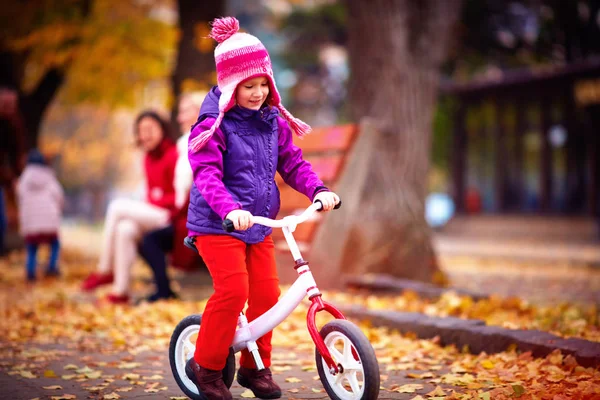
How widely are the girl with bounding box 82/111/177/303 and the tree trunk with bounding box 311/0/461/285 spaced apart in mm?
2168

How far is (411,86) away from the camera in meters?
9.12

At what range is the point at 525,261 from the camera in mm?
14750

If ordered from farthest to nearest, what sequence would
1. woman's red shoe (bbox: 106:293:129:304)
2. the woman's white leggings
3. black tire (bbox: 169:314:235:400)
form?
woman's red shoe (bbox: 106:293:129:304) → the woman's white leggings → black tire (bbox: 169:314:235:400)

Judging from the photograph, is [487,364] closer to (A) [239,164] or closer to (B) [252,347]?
(B) [252,347]

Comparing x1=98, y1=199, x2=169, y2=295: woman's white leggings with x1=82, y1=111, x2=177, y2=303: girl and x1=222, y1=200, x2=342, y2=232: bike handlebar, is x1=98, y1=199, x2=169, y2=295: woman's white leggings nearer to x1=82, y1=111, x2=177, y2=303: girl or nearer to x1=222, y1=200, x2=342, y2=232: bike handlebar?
x1=82, y1=111, x2=177, y2=303: girl

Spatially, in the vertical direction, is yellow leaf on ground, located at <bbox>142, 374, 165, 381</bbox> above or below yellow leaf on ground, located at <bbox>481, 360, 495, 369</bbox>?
below

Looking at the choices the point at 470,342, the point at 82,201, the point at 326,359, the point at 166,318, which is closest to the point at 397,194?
the point at 166,318

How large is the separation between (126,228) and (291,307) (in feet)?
12.8

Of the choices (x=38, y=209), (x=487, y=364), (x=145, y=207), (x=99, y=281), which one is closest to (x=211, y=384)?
(x=487, y=364)

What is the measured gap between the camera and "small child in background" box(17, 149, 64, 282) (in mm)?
10195

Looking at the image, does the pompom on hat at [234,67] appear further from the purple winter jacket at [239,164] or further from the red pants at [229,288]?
the red pants at [229,288]

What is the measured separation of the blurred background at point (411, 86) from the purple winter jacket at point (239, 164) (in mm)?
3839

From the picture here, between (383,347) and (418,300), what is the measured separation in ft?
6.94

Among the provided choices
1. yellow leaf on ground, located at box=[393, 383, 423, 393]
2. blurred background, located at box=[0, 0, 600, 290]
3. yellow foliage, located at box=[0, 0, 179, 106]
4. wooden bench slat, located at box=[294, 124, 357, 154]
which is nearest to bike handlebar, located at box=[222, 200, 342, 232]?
yellow leaf on ground, located at box=[393, 383, 423, 393]
